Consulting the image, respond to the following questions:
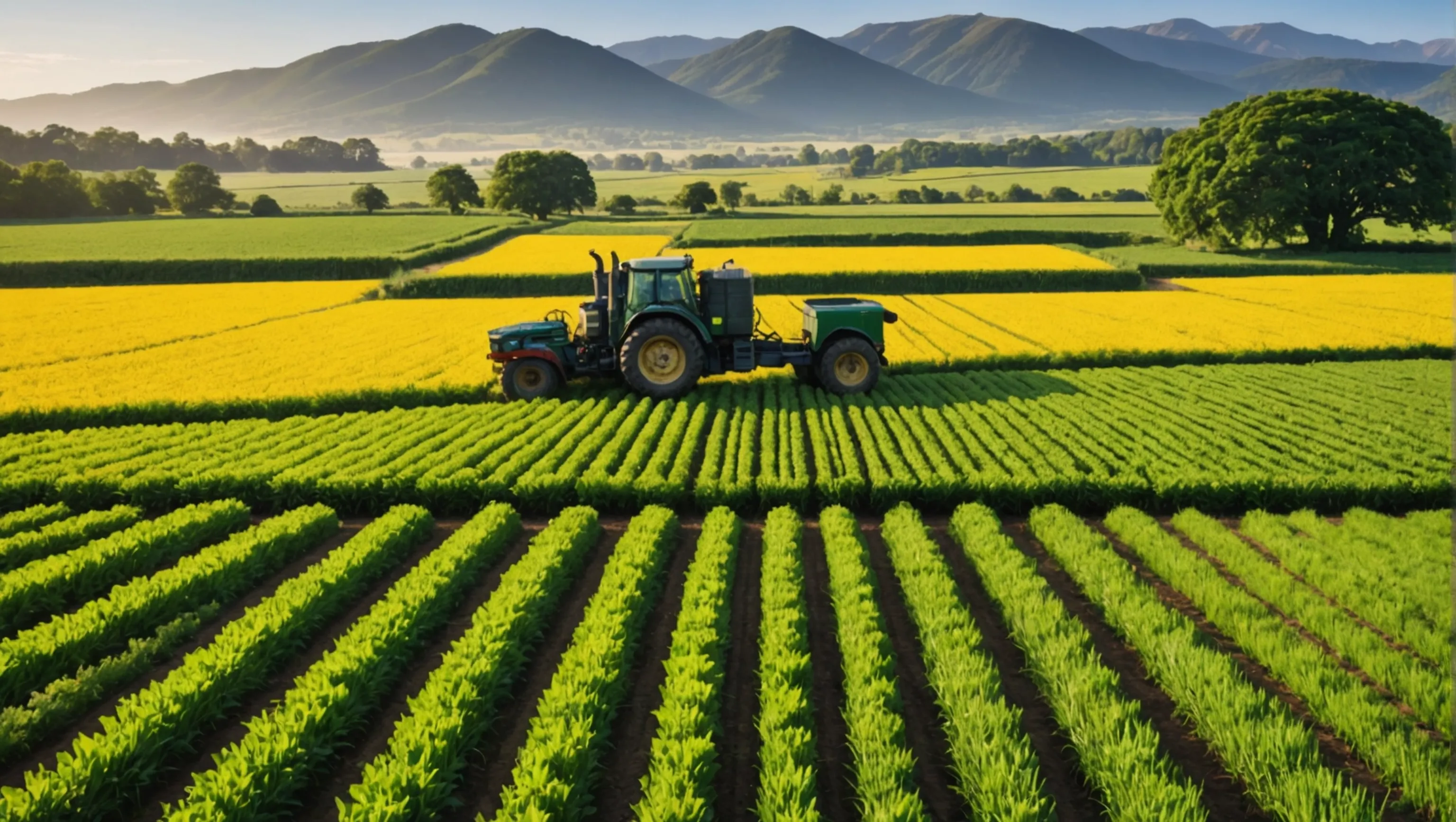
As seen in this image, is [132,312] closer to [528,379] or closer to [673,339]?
[528,379]

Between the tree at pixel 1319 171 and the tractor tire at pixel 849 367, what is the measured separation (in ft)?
121

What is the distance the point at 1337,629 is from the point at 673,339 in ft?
41.3

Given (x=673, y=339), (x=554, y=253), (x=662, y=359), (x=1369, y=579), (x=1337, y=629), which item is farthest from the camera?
(x=554, y=253)

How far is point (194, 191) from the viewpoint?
3516 inches

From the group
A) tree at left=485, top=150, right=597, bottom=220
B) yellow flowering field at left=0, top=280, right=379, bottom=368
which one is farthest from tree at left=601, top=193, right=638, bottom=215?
yellow flowering field at left=0, top=280, right=379, bottom=368

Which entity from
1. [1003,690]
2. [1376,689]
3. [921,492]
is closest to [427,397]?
[921,492]

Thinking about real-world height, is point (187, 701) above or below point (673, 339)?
below

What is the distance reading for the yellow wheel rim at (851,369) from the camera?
62.5 feet

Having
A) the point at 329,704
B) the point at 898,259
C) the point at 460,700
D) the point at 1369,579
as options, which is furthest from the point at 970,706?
the point at 898,259

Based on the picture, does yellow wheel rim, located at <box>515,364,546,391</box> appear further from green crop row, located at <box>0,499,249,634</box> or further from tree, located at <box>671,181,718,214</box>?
tree, located at <box>671,181,718,214</box>

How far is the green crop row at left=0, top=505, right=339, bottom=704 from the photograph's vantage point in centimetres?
741

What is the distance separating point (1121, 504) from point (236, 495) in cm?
1368

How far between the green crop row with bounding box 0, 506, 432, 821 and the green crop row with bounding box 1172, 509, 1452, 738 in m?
9.79

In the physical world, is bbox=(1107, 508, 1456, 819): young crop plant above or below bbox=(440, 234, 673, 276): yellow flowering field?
below
